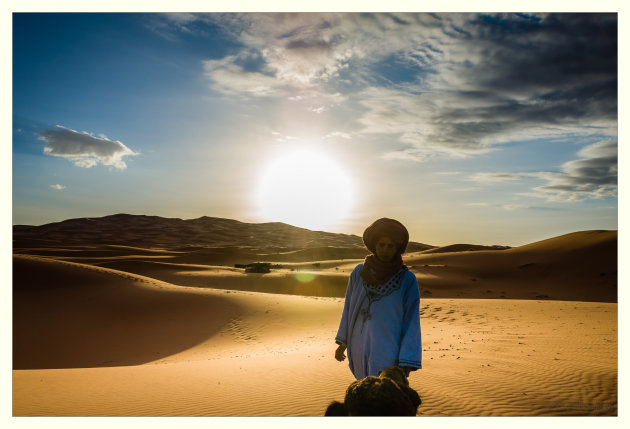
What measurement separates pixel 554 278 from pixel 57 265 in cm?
2956

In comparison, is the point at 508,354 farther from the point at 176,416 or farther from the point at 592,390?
the point at 176,416

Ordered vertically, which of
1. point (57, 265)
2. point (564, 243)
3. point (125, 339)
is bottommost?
point (125, 339)

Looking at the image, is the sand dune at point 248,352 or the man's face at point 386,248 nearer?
the man's face at point 386,248

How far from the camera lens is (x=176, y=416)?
5078 mm

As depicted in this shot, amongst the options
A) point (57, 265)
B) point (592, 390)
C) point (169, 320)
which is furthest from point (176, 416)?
point (57, 265)

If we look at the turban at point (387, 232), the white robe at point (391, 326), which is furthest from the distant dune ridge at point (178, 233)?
the turban at point (387, 232)

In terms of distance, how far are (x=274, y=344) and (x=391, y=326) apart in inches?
359

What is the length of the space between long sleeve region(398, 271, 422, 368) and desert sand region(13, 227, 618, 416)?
1817mm

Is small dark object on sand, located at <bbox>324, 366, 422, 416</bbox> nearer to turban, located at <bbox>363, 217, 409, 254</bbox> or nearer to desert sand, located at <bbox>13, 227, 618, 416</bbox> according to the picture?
turban, located at <bbox>363, 217, 409, 254</bbox>

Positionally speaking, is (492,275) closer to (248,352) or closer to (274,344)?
(274,344)

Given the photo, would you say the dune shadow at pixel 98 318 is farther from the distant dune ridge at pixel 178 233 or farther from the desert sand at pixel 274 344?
the distant dune ridge at pixel 178 233

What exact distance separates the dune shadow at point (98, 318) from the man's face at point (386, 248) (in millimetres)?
10298

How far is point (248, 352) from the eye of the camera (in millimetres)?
11109

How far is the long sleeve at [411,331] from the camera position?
369cm
